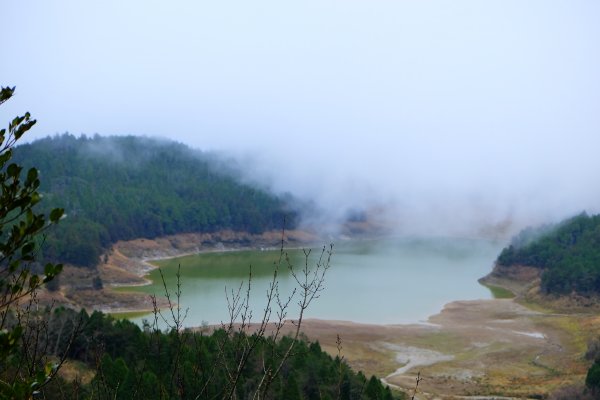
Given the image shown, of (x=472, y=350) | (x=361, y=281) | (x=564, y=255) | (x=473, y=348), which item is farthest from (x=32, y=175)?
(x=564, y=255)

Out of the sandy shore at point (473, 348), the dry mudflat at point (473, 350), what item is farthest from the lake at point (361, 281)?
the dry mudflat at point (473, 350)

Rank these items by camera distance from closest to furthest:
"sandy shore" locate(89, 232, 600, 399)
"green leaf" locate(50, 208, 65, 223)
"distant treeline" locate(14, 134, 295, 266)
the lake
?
"green leaf" locate(50, 208, 65, 223), "sandy shore" locate(89, 232, 600, 399), the lake, "distant treeline" locate(14, 134, 295, 266)

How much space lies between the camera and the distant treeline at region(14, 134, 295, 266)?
6838 cm

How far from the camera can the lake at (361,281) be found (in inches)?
1783

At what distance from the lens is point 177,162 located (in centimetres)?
11819

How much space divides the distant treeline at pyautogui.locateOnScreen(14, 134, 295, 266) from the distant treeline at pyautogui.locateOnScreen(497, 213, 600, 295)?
2730 cm

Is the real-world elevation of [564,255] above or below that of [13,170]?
above

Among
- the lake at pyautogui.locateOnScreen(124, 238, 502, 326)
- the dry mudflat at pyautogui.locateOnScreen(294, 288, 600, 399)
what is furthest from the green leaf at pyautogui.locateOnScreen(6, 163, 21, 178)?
the lake at pyautogui.locateOnScreen(124, 238, 502, 326)

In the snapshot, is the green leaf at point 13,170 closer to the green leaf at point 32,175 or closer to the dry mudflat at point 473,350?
the green leaf at point 32,175

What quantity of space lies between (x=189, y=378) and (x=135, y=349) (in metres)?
7.23

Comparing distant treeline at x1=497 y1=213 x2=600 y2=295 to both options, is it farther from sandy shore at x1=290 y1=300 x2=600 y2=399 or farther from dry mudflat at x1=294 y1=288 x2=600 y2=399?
sandy shore at x1=290 y1=300 x2=600 y2=399

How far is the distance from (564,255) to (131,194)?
5619cm

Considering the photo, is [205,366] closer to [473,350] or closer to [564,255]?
[473,350]

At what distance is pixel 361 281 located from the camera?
5894 cm
